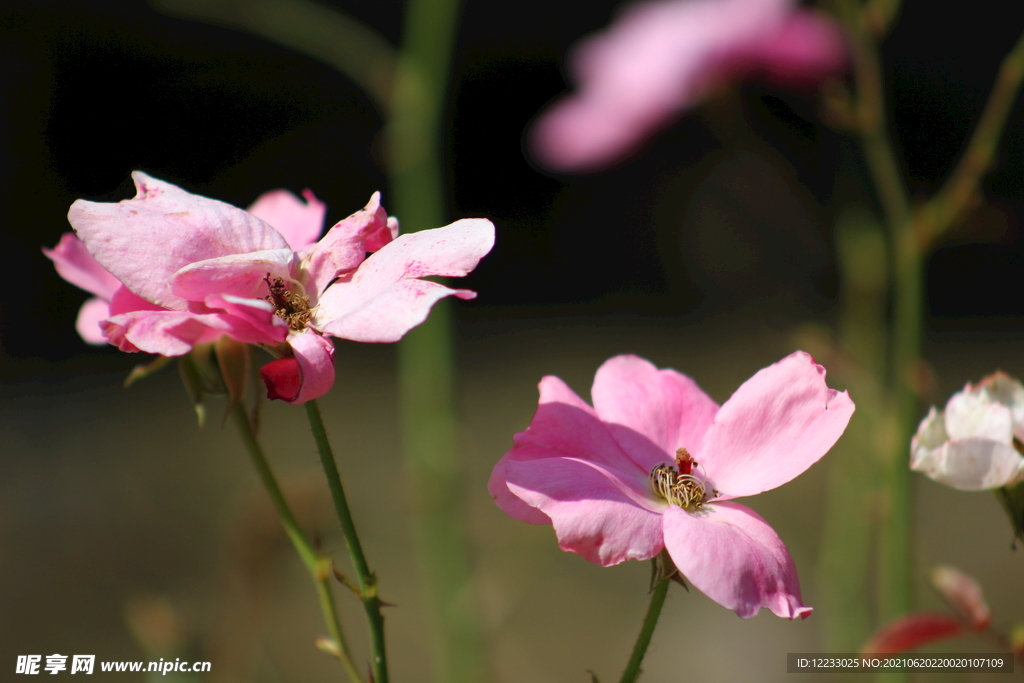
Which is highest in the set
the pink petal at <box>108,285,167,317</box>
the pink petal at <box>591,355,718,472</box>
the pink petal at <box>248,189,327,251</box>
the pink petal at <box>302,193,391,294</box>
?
the pink petal at <box>248,189,327,251</box>

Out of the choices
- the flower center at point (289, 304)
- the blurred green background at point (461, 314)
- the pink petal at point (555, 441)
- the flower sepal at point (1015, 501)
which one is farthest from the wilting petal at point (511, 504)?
the blurred green background at point (461, 314)

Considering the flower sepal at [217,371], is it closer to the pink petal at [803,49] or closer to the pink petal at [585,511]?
the pink petal at [585,511]

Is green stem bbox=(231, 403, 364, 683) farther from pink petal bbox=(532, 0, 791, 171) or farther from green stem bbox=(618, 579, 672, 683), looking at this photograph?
pink petal bbox=(532, 0, 791, 171)

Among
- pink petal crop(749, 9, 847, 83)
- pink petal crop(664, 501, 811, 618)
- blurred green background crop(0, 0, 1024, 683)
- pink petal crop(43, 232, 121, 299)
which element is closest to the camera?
pink petal crop(664, 501, 811, 618)

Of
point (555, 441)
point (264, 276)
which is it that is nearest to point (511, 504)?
point (555, 441)

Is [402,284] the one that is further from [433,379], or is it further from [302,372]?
[433,379]

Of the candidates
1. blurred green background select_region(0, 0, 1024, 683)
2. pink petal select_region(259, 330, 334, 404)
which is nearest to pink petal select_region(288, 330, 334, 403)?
pink petal select_region(259, 330, 334, 404)

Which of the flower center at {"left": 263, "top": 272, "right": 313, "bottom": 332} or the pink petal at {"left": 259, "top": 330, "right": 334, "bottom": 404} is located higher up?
the flower center at {"left": 263, "top": 272, "right": 313, "bottom": 332}

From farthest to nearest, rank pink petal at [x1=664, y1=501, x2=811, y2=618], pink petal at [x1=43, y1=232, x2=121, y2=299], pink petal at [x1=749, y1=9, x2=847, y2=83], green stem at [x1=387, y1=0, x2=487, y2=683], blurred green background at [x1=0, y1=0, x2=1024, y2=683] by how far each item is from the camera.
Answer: blurred green background at [x1=0, y1=0, x2=1024, y2=683], green stem at [x1=387, y1=0, x2=487, y2=683], pink petal at [x1=749, y1=9, x2=847, y2=83], pink petal at [x1=43, y1=232, x2=121, y2=299], pink petal at [x1=664, y1=501, x2=811, y2=618]
